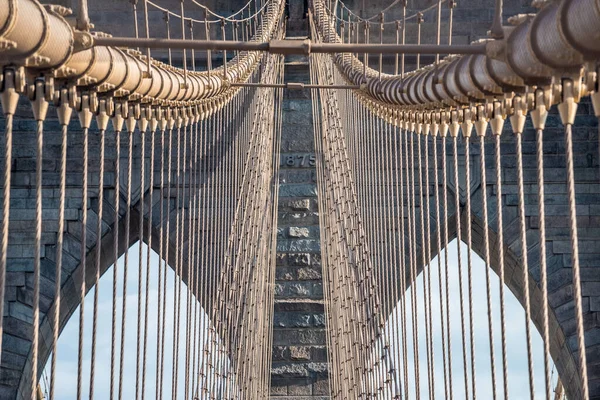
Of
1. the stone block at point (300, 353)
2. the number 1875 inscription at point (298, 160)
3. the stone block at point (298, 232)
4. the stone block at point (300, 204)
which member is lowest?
the stone block at point (300, 353)

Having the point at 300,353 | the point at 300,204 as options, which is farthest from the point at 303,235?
the point at 300,353

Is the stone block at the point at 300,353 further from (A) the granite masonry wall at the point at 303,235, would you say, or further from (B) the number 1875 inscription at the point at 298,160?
(B) the number 1875 inscription at the point at 298,160

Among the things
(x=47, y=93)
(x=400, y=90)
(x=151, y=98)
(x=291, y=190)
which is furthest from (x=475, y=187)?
(x=47, y=93)

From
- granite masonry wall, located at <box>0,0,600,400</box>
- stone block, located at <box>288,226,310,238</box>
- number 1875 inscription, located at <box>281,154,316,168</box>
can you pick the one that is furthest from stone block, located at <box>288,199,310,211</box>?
number 1875 inscription, located at <box>281,154,316,168</box>

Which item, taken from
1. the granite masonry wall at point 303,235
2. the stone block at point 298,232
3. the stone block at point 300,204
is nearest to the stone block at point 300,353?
the granite masonry wall at point 303,235

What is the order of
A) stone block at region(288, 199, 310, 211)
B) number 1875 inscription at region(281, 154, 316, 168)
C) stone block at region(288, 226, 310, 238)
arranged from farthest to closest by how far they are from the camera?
number 1875 inscription at region(281, 154, 316, 168) → stone block at region(288, 199, 310, 211) → stone block at region(288, 226, 310, 238)

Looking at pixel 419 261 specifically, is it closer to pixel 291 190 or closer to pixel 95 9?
pixel 291 190

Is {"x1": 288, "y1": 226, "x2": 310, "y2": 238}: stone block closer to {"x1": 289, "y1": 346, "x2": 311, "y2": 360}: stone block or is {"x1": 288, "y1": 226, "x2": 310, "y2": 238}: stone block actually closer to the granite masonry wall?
the granite masonry wall

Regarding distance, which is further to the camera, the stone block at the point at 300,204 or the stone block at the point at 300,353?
the stone block at the point at 300,204

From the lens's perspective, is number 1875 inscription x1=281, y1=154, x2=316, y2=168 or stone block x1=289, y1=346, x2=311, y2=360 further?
number 1875 inscription x1=281, y1=154, x2=316, y2=168

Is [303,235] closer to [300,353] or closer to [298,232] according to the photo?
[298,232]

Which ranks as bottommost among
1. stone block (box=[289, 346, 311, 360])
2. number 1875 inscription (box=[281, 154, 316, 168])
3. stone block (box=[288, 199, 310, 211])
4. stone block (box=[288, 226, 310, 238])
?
stone block (box=[289, 346, 311, 360])

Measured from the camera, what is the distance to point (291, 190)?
14.6 meters

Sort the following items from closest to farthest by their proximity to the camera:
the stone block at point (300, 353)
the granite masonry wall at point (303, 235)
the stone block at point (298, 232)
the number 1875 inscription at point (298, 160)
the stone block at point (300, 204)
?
the stone block at point (300, 353) → the granite masonry wall at point (303, 235) → the stone block at point (298, 232) → the stone block at point (300, 204) → the number 1875 inscription at point (298, 160)
